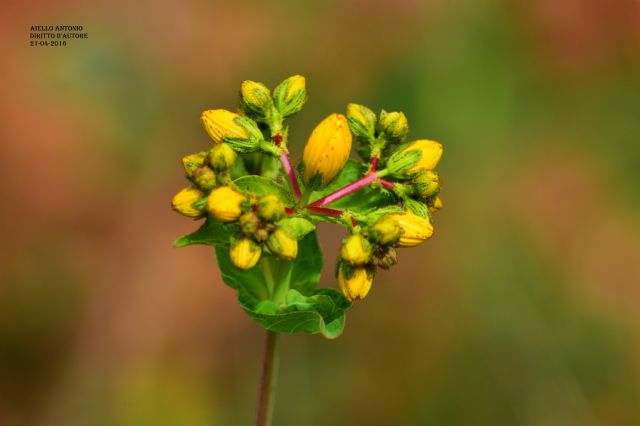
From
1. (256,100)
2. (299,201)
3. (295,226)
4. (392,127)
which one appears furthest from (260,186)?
(392,127)

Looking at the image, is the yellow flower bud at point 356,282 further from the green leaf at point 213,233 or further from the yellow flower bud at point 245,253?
the green leaf at point 213,233

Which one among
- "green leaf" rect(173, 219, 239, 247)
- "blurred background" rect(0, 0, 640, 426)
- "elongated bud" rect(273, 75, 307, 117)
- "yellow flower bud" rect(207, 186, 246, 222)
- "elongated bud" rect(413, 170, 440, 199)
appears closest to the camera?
"yellow flower bud" rect(207, 186, 246, 222)

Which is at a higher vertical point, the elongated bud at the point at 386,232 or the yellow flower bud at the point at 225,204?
the yellow flower bud at the point at 225,204

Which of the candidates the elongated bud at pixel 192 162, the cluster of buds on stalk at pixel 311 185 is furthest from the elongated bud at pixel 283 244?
the elongated bud at pixel 192 162

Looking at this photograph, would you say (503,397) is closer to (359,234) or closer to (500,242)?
(500,242)

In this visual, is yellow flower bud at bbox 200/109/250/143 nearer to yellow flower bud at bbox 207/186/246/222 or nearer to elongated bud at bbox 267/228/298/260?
yellow flower bud at bbox 207/186/246/222

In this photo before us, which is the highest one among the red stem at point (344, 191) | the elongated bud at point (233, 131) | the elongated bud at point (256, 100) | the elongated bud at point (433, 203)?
the elongated bud at point (256, 100)

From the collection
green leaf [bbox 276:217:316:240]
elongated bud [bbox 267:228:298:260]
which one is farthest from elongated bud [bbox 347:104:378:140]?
elongated bud [bbox 267:228:298:260]

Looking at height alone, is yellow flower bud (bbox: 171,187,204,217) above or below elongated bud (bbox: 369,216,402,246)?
above
